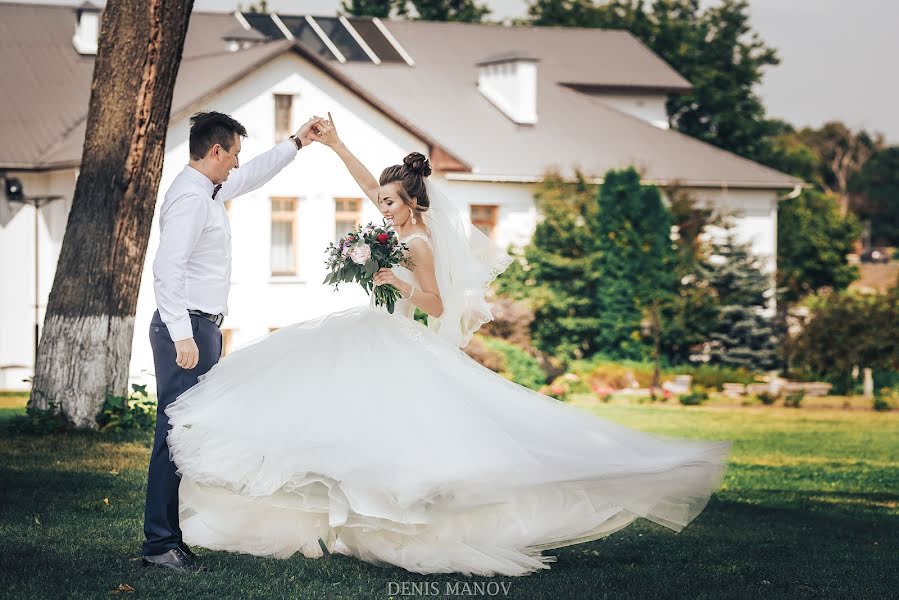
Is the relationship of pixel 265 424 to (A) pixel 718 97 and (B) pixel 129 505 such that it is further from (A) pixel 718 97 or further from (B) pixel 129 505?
(A) pixel 718 97

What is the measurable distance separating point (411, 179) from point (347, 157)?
0.62m

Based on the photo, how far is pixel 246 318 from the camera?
96.3 feet

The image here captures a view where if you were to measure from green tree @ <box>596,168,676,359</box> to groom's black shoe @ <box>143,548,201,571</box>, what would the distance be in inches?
948

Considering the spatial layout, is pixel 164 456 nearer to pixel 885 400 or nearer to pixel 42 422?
pixel 42 422

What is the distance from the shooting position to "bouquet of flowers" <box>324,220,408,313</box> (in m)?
6.95

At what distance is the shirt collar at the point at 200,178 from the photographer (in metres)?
6.59

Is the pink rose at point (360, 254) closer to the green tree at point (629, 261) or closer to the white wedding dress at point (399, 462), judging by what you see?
the white wedding dress at point (399, 462)

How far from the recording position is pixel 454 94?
3666 centimetres

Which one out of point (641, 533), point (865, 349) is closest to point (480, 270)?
point (641, 533)

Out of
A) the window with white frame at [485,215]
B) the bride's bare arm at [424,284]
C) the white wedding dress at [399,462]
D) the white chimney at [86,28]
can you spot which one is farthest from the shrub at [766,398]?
the white chimney at [86,28]

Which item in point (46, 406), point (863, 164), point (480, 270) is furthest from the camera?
point (863, 164)

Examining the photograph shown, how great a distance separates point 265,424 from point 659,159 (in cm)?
3039

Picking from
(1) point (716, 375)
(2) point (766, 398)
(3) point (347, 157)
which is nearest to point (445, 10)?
(1) point (716, 375)

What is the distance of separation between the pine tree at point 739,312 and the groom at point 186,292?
25445mm
